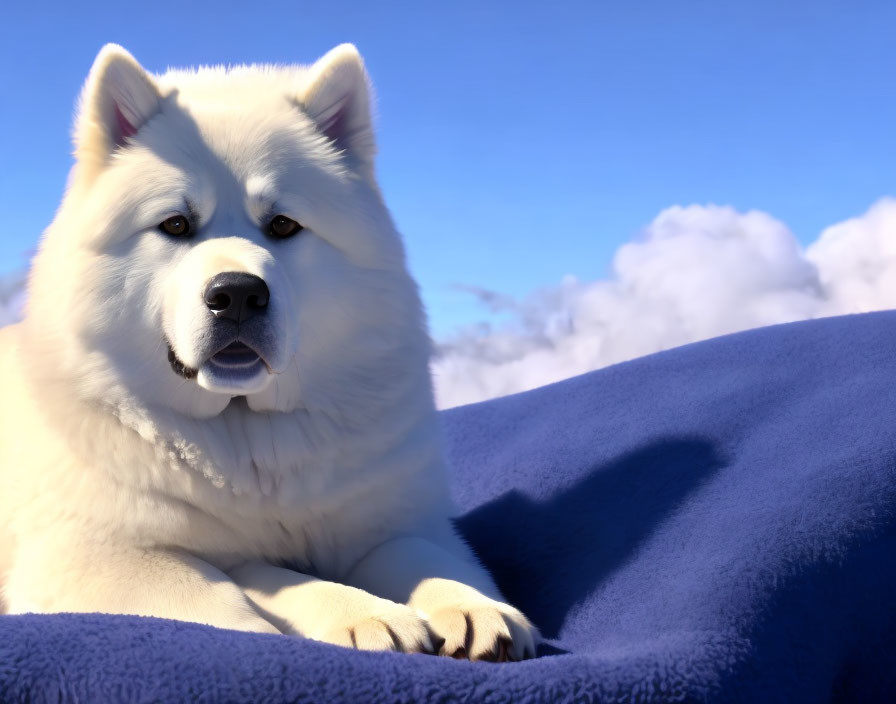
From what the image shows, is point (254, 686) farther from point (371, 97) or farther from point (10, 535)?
point (371, 97)

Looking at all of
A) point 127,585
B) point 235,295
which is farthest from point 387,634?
point 235,295

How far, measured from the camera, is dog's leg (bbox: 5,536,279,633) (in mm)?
2104

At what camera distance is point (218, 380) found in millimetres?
2199

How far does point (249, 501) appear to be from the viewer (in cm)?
237

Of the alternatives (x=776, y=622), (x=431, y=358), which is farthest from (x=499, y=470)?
(x=776, y=622)

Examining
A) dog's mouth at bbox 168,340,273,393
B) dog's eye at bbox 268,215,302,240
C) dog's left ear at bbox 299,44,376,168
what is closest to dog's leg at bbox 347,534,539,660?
dog's mouth at bbox 168,340,273,393

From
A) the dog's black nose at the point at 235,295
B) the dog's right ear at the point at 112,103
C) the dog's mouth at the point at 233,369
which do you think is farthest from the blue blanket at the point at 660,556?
the dog's right ear at the point at 112,103

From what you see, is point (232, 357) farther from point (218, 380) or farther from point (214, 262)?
point (214, 262)

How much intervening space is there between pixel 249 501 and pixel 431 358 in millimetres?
662

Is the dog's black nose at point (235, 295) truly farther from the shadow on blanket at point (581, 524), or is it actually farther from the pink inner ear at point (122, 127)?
the shadow on blanket at point (581, 524)

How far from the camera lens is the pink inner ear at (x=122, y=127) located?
8.13 ft

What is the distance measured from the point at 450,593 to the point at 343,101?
1.36m

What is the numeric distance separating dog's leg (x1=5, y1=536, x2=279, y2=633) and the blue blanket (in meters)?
0.22

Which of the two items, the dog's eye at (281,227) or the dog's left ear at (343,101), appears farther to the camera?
the dog's left ear at (343,101)
